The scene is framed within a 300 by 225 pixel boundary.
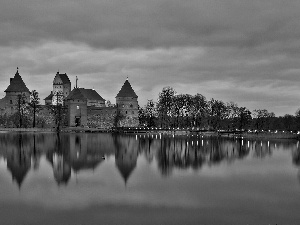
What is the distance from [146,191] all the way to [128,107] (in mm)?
71732

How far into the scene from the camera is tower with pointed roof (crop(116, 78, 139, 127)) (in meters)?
83.8

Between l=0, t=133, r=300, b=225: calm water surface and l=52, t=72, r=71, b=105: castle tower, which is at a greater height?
l=52, t=72, r=71, b=105: castle tower

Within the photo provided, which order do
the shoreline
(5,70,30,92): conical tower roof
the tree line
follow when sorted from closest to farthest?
1. the shoreline
2. the tree line
3. (5,70,30,92): conical tower roof

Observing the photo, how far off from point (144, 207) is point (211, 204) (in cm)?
232

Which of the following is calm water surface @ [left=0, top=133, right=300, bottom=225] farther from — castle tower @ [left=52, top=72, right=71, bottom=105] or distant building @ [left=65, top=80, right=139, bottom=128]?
castle tower @ [left=52, top=72, right=71, bottom=105]

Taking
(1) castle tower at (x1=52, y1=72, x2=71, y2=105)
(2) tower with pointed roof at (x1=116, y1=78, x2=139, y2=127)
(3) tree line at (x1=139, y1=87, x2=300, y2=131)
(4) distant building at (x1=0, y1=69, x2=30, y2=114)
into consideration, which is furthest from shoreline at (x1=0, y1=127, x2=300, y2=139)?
(1) castle tower at (x1=52, y1=72, x2=71, y2=105)

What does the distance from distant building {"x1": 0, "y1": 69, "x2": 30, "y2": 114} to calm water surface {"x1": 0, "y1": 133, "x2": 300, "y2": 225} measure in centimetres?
6314

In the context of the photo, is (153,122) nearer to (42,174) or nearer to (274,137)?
(274,137)

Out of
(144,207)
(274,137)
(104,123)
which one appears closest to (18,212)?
(144,207)

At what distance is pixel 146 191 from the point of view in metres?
13.3

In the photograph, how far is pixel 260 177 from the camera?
17.3 metres

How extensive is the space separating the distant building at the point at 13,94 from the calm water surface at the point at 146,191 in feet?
207

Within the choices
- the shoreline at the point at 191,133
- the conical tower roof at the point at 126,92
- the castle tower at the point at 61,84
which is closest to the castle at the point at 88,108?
the conical tower roof at the point at 126,92

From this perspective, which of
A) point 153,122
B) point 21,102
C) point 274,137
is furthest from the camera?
point 153,122
